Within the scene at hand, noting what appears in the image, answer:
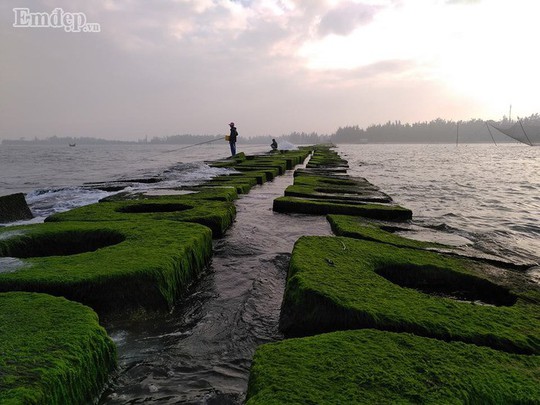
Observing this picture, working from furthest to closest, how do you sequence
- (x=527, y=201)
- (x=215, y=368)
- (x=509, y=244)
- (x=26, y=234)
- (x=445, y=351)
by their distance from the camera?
(x=527, y=201), (x=509, y=244), (x=26, y=234), (x=215, y=368), (x=445, y=351)

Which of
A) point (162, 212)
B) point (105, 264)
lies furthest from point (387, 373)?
point (162, 212)

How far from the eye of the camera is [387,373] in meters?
2.54

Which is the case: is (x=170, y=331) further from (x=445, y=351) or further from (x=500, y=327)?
(x=500, y=327)

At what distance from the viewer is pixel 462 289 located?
508 cm

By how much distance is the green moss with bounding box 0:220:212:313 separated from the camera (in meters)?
4.09

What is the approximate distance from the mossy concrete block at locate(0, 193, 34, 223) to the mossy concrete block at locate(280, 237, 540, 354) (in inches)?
308

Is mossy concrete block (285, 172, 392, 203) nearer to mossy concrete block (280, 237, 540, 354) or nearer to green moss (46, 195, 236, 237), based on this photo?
green moss (46, 195, 236, 237)

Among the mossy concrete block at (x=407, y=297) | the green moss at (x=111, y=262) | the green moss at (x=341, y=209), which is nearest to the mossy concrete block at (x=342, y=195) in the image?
the green moss at (x=341, y=209)

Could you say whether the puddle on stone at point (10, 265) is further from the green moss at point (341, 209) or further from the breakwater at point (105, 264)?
the green moss at point (341, 209)

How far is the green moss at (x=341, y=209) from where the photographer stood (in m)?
10.1

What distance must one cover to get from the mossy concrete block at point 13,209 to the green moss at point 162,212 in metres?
2.19

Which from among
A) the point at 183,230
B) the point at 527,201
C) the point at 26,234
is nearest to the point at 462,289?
the point at 183,230

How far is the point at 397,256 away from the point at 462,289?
0.89 metres

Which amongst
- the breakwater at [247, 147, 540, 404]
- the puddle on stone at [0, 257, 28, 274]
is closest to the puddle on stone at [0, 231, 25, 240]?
the puddle on stone at [0, 257, 28, 274]
